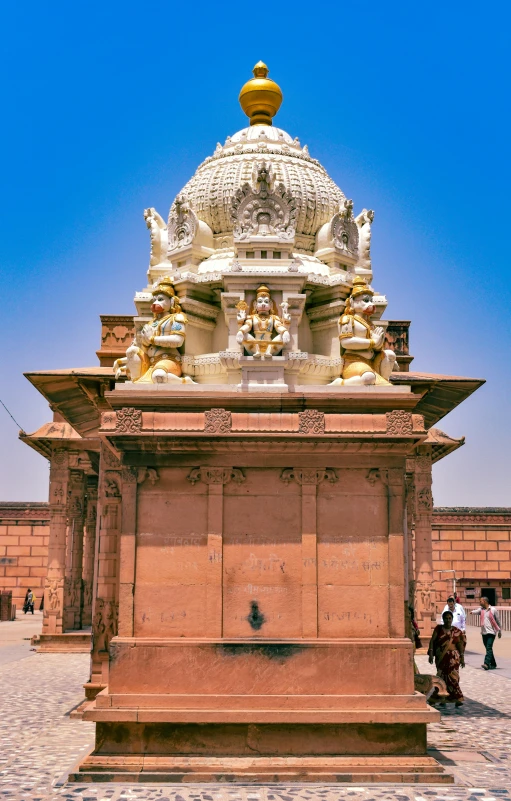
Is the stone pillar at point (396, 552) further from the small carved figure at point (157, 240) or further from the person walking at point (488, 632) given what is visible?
the person walking at point (488, 632)

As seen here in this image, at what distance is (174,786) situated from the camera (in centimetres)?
1073

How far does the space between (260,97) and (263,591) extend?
10881mm

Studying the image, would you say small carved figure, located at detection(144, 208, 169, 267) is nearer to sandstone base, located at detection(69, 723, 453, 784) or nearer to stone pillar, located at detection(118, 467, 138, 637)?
stone pillar, located at detection(118, 467, 138, 637)

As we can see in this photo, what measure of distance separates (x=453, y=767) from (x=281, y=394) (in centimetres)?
551

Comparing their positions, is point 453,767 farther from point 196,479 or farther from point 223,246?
point 223,246

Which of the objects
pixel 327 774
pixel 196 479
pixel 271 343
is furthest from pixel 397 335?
pixel 327 774

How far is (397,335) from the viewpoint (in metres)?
26.1

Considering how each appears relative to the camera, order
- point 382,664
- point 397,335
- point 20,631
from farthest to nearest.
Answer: point 20,631 < point 397,335 < point 382,664

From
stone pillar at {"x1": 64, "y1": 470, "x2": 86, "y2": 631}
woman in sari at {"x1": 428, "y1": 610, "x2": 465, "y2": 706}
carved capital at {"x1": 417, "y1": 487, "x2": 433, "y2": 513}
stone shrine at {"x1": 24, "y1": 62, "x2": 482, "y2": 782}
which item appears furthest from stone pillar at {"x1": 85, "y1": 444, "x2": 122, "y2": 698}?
stone pillar at {"x1": 64, "y1": 470, "x2": 86, "y2": 631}

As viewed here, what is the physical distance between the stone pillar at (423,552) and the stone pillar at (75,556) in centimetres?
1102

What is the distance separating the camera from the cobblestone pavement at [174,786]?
407 inches

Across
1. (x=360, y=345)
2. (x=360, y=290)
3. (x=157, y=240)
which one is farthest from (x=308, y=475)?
(x=157, y=240)

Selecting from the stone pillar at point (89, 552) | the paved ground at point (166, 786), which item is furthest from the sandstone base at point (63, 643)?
the stone pillar at point (89, 552)

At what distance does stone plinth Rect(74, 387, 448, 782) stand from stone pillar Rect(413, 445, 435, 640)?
14.6m
